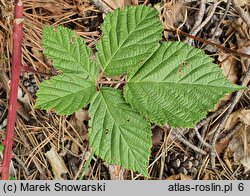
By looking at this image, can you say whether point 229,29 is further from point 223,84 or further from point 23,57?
point 23,57

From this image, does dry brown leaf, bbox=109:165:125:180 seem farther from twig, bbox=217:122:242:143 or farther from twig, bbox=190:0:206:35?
twig, bbox=190:0:206:35

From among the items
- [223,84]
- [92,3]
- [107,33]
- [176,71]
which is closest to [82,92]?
[107,33]

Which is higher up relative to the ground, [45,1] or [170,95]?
[45,1]

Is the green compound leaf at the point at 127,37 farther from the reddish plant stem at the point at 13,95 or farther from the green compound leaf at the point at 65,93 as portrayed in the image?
the reddish plant stem at the point at 13,95

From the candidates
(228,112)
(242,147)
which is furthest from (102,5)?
(242,147)

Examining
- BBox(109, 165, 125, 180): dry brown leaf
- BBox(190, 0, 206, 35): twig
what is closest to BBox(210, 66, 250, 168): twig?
BBox(190, 0, 206, 35): twig

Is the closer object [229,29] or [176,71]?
[176,71]

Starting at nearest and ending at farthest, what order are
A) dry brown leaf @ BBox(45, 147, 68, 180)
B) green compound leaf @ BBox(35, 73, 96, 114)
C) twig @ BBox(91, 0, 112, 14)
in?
green compound leaf @ BBox(35, 73, 96, 114), twig @ BBox(91, 0, 112, 14), dry brown leaf @ BBox(45, 147, 68, 180)

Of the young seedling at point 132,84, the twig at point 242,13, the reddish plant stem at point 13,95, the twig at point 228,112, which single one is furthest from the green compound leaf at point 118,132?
the twig at point 242,13
